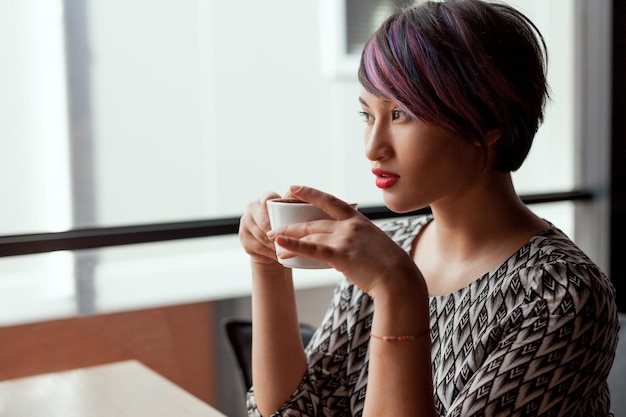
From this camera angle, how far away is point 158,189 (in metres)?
2.05

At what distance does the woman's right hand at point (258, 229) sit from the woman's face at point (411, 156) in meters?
0.17

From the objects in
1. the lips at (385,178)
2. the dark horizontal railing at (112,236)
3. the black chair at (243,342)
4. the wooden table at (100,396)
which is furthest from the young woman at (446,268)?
the dark horizontal railing at (112,236)

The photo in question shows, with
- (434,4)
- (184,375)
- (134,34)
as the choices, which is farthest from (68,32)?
(434,4)

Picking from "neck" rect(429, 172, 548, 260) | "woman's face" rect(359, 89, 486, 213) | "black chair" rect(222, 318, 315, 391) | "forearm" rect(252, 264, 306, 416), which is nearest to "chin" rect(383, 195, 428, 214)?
"woman's face" rect(359, 89, 486, 213)

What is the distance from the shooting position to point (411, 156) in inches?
42.2

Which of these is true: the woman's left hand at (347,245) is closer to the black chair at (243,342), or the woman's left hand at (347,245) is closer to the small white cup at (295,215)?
the small white cup at (295,215)

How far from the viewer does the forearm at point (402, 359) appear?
92cm

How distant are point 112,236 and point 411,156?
0.84 meters

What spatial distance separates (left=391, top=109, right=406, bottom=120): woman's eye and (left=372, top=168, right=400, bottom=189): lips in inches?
3.0

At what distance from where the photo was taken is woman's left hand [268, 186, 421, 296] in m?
0.88

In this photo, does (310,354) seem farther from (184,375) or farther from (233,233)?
(184,375)

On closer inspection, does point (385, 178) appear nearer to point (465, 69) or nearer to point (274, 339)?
point (465, 69)

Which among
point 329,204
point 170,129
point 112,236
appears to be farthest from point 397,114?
point 170,129

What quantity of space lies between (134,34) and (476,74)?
1186mm
